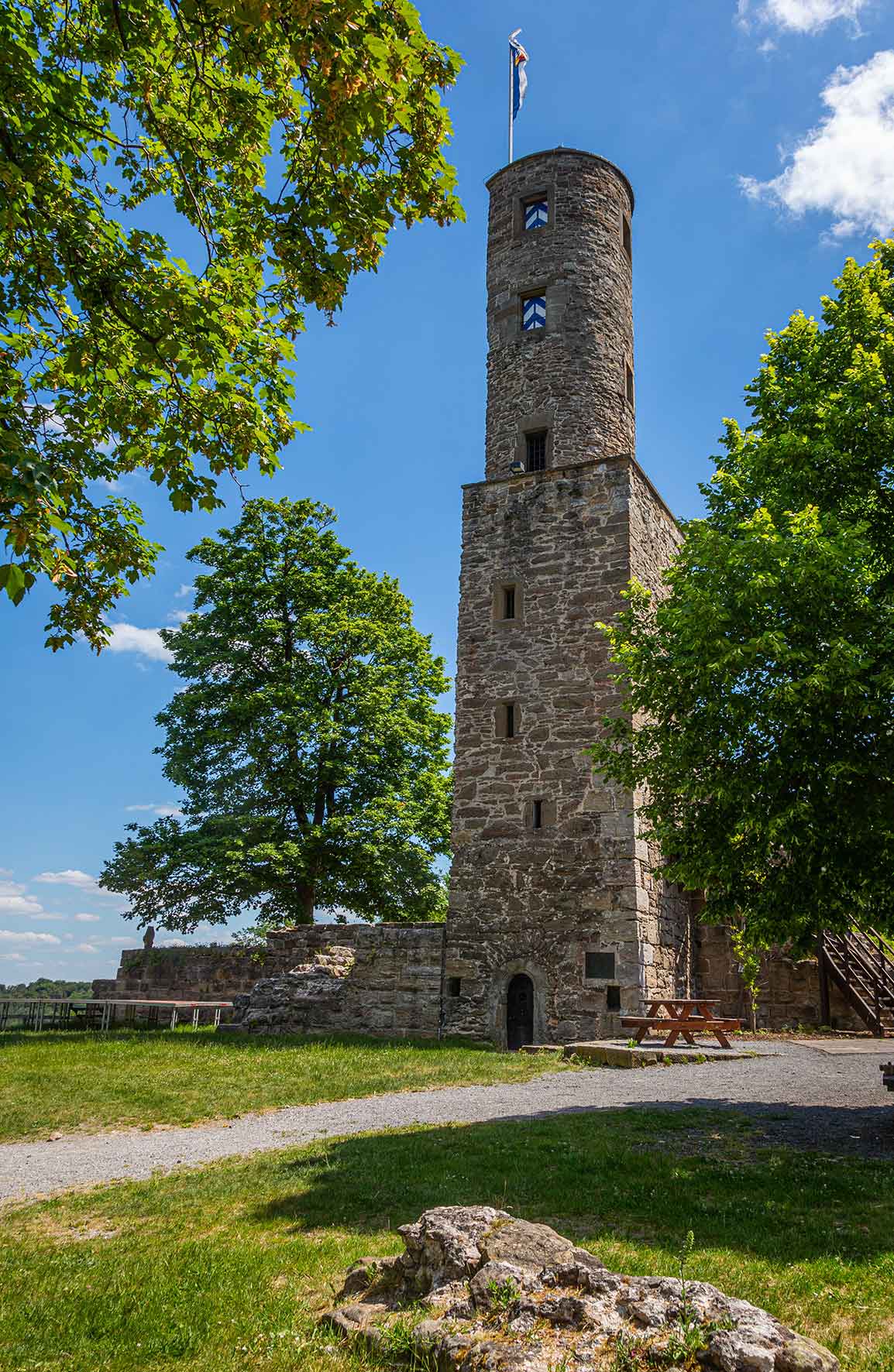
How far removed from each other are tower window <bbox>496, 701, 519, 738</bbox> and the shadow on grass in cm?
1041

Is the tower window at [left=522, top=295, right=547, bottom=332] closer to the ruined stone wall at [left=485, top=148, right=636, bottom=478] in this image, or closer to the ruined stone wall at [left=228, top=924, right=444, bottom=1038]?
the ruined stone wall at [left=485, top=148, right=636, bottom=478]

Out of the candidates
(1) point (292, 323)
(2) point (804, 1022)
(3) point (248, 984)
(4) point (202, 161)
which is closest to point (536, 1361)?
(1) point (292, 323)

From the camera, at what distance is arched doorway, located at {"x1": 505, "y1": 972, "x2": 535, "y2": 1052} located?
16.8m

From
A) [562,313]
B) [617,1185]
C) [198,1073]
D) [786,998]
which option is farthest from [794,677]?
[562,313]

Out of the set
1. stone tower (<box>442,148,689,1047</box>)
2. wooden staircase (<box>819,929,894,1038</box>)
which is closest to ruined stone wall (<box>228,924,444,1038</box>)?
stone tower (<box>442,148,689,1047</box>)

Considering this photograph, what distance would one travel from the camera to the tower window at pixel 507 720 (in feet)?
60.5

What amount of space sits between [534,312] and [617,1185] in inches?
751

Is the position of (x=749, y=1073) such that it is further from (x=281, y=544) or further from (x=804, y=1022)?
(x=281, y=544)

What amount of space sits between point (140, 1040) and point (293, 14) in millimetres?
14689

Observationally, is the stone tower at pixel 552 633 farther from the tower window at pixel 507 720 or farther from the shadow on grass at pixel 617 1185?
the shadow on grass at pixel 617 1185

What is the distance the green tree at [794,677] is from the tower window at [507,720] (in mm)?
8007

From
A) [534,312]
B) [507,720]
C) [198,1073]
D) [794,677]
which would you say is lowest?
[198,1073]

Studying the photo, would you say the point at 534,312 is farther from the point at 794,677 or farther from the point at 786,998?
the point at 786,998

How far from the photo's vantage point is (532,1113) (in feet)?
30.3
